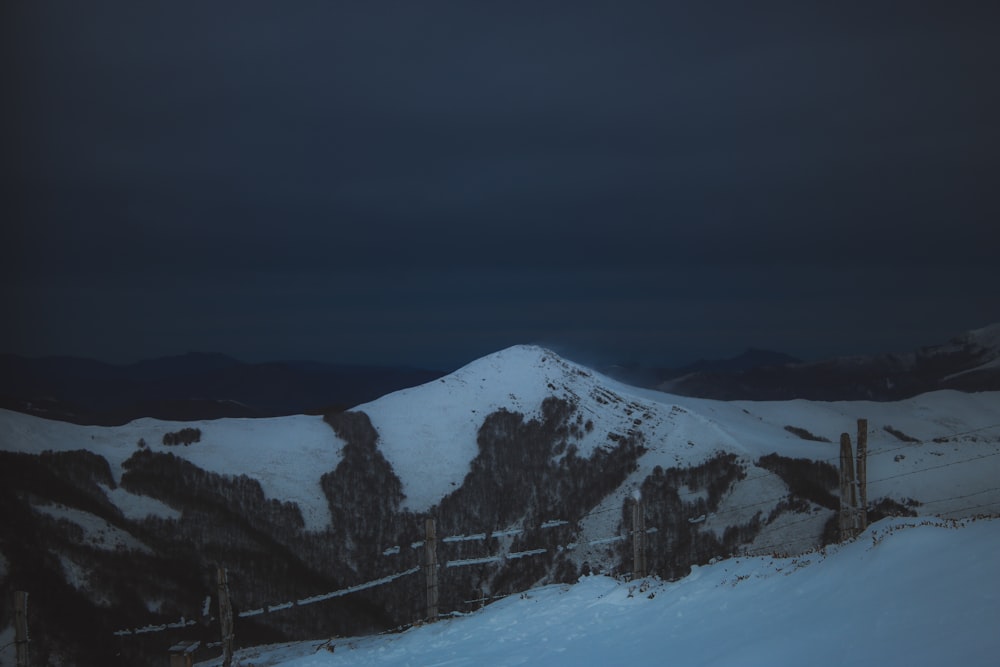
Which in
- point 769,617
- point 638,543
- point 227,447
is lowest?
point 227,447

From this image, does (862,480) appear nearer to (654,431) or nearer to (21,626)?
(21,626)

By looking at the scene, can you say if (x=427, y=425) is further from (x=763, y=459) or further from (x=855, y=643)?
(x=855, y=643)

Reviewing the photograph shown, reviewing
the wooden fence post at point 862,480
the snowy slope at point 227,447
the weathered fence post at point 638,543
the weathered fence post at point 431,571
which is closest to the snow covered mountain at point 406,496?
the snowy slope at point 227,447

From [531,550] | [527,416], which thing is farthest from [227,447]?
[531,550]

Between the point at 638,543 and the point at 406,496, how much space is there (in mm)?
61657

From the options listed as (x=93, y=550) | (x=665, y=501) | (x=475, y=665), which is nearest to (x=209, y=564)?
(x=93, y=550)

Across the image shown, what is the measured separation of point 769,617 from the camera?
1518 centimetres

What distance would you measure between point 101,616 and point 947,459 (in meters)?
70.9

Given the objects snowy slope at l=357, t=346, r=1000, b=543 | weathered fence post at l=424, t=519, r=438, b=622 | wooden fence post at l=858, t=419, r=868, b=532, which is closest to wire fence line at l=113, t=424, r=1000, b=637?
snowy slope at l=357, t=346, r=1000, b=543

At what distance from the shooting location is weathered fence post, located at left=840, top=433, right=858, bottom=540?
22.8 metres

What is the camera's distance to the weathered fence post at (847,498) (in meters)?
22.8

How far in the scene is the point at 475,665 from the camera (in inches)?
704

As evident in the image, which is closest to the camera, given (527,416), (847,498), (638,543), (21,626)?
(21,626)

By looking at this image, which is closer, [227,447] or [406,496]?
[227,447]
